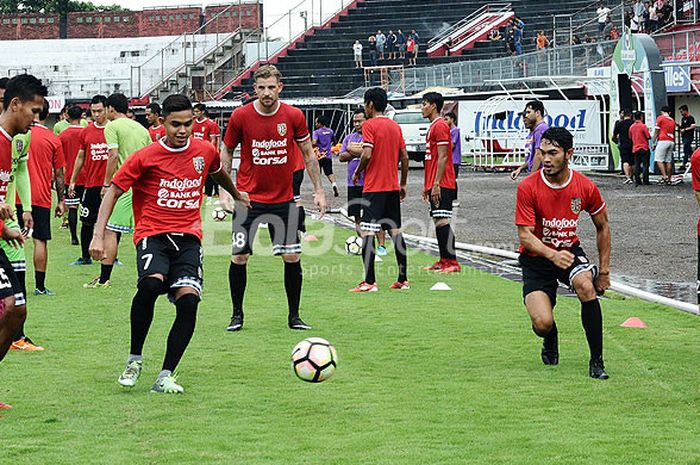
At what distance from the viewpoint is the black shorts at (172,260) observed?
7.27 m

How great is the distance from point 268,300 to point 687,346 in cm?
426

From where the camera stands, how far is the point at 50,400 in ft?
22.8

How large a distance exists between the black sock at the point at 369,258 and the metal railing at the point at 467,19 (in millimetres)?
43435

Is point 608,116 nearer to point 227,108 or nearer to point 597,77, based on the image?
point 597,77

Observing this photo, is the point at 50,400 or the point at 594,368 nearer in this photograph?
the point at 50,400

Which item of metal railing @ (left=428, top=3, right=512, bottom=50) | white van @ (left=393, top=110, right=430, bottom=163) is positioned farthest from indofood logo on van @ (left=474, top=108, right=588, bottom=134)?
metal railing @ (left=428, top=3, right=512, bottom=50)

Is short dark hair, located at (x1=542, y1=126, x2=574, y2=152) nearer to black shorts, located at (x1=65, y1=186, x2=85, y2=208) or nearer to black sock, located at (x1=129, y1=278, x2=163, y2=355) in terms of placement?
black sock, located at (x1=129, y1=278, x2=163, y2=355)

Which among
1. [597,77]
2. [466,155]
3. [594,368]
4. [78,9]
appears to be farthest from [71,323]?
[78,9]

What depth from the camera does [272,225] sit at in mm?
9688

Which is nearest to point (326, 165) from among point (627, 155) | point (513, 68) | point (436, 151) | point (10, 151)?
point (627, 155)

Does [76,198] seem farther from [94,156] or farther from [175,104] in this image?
[175,104]

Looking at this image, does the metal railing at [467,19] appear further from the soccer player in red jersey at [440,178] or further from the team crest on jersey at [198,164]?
the team crest on jersey at [198,164]

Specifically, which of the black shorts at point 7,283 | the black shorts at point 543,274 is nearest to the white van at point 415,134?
the black shorts at point 543,274

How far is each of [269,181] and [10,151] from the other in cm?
314
